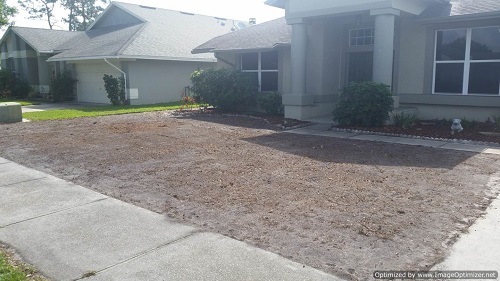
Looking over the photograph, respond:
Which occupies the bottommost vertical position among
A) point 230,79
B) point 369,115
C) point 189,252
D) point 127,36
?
point 189,252

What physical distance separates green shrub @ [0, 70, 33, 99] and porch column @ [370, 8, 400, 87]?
25.3 metres

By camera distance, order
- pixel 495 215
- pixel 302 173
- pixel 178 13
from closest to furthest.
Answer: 1. pixel 495 215
2. pixel 302 173
3. pixel 178 13

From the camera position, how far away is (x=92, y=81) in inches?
965

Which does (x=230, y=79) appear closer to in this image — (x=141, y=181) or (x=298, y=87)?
(x=298, y=87)

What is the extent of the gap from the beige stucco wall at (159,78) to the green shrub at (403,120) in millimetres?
14197

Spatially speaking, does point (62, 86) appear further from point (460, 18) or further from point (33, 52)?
point (460, 18)

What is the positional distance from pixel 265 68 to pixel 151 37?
9212 millimetres

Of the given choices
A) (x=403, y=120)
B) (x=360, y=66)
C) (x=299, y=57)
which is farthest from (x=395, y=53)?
(x=299, y=57)

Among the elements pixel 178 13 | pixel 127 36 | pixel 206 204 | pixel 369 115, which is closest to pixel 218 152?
pixel 206 204

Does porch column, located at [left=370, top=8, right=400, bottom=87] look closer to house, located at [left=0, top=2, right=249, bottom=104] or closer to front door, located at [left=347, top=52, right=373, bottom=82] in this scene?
front door, located at [left=347, top=52, right=373, bottom=82]

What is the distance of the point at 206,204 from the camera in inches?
225

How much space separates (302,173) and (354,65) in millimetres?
9711

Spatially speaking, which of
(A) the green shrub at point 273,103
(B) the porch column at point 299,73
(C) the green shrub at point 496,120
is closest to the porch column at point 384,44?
(B) the porch column at point 299,73

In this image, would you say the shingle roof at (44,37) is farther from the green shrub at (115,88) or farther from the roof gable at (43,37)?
the green shrub at (115,88)
